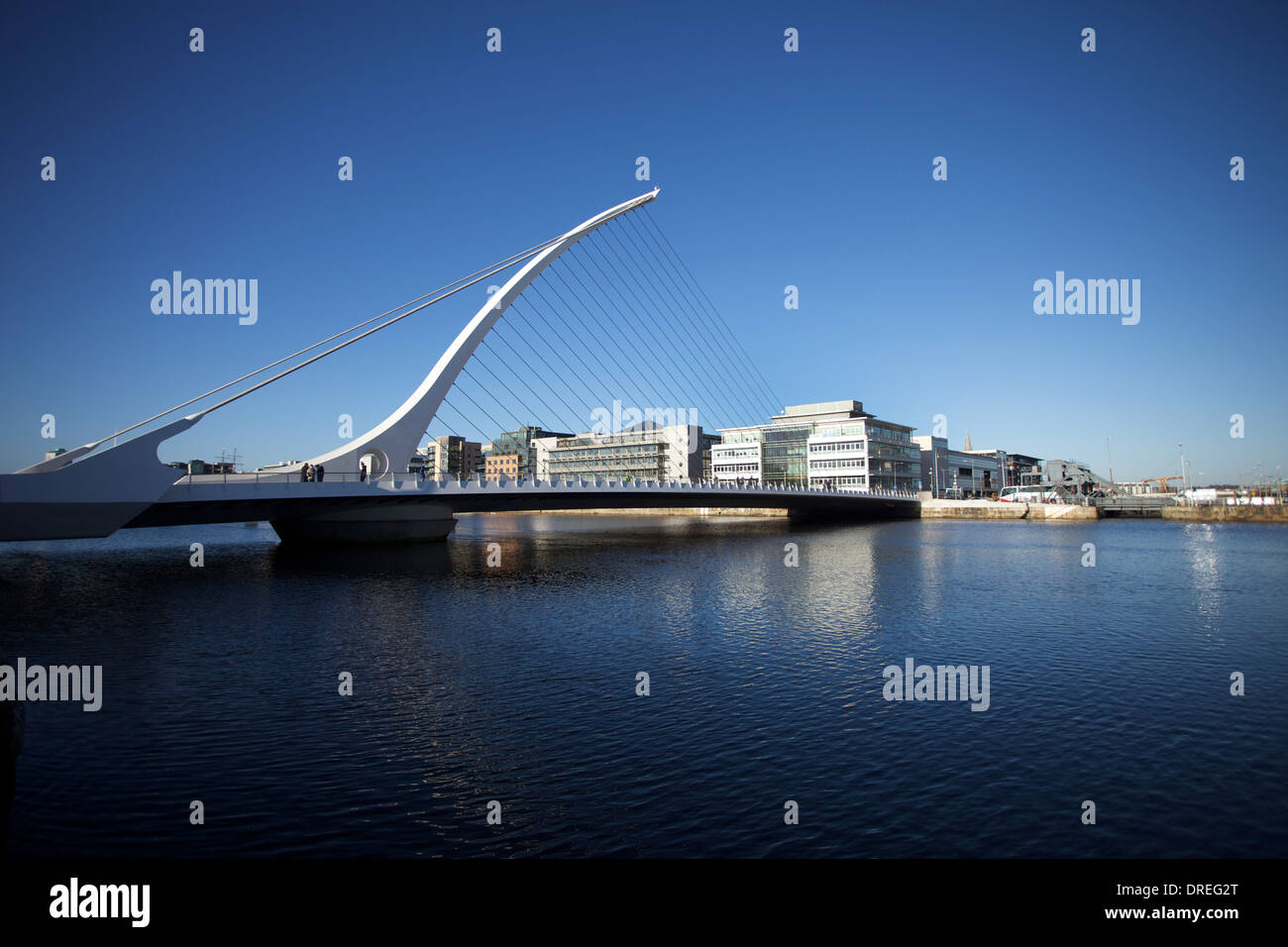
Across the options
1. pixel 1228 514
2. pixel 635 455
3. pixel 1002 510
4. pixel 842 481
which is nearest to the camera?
pixel 1228 514

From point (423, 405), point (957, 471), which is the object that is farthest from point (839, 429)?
point (423, 405)

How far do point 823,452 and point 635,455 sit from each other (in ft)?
118

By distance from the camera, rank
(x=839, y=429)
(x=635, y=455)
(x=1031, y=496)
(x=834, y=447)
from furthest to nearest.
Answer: (x=635, y=455) → (x=839, y=429) → (x=834, y=447) → (x=1031, y=496)

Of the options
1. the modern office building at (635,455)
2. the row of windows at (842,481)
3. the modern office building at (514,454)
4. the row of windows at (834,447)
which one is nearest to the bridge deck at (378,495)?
the row of windows at (842,481)

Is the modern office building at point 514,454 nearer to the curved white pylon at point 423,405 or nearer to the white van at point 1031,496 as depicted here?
the white van at point 1031,496

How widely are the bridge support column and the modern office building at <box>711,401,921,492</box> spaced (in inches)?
2829

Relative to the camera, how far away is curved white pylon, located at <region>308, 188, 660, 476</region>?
126 ft

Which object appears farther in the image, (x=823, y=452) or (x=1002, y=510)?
(x=823, y=452)

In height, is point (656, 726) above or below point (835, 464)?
below

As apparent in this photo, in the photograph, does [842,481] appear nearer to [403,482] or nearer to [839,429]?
[839,429]

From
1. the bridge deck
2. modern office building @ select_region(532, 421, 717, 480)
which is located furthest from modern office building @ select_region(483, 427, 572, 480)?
the bridge deck

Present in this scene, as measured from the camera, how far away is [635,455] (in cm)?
12612
